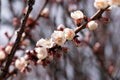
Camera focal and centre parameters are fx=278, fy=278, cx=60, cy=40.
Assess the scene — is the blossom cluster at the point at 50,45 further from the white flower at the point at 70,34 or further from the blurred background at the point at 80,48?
the blurred background at the point at 80,48

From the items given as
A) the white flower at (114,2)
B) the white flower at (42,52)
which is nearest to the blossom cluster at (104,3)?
the white flower at (114,2)

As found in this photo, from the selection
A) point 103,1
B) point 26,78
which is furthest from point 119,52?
point 103,1

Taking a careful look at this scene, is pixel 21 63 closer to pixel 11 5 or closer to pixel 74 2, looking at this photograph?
pixel 74 2

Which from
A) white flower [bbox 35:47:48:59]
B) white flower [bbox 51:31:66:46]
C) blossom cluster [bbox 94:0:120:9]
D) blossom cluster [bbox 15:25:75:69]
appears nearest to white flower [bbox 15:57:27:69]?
Result: blossom cluster [bbox 15:25:75:69]

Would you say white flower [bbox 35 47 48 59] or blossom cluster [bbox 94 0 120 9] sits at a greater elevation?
blossom cluster [bbox 94 0 120 9]

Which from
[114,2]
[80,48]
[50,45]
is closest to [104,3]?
[114,2]

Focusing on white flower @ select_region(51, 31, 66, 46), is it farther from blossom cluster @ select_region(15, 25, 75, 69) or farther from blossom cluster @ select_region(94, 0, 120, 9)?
blossom cluster @ select_region(94, 0, 120, 9)

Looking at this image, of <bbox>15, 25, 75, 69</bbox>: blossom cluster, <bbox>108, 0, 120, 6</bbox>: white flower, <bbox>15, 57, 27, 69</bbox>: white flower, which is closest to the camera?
<bbox>108, 0, 120, 6</bbox>: white flower

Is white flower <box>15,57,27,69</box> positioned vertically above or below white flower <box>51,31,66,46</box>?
below

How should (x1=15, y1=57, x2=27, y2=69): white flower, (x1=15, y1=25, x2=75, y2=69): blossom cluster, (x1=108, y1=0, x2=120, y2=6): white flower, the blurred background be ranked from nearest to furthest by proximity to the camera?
1. (x1=108, y1=0, x2=120, y2=6): white flower
2. (x1=15, y1=25, x2=75, y2=69): blossom cluster
3. (x1=15, y1=57, x2=27, y2=69): white flower
4. the blurred background

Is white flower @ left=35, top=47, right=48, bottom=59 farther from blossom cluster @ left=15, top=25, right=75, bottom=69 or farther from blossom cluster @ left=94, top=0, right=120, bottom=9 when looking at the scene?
blossom cluster @ left=94, top=0, right=120, bottom=9

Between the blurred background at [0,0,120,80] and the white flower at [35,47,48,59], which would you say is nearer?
the white flower at [35,47,48,59]
